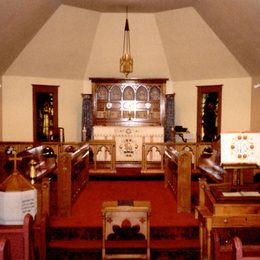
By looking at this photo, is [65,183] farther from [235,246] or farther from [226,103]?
[226,103]

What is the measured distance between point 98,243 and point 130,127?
21.8ft

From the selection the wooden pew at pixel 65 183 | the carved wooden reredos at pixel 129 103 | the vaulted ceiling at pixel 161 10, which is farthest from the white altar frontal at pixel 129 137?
the wooden pew at pixel 65 183

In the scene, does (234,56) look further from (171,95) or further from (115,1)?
(115,1)

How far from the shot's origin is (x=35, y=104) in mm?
12898

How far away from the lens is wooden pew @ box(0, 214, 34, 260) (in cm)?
382

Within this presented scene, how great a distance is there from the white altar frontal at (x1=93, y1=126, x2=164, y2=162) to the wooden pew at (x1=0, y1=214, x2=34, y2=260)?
7861 mm

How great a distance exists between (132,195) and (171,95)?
18.5 ft

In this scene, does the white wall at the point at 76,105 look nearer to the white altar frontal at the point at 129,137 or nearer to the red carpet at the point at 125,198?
the white altar frontal at the point at 129,137

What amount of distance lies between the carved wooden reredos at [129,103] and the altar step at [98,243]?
7294 millimetres

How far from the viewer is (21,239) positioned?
4.05m

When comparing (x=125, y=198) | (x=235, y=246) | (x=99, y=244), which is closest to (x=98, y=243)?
(x=99, y=244)

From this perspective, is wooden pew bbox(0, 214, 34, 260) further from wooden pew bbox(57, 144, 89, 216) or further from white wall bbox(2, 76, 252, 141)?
white wall bbox(2, 76, 252, 141)

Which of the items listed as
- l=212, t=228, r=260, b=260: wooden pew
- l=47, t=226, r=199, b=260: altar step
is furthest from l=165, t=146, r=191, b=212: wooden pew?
l=212, t=228, r=260, b=260: wooden pew

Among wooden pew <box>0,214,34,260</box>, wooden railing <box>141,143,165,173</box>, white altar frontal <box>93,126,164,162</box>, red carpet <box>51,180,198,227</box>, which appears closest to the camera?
wooden pew <box>0,214,34,260</box>
